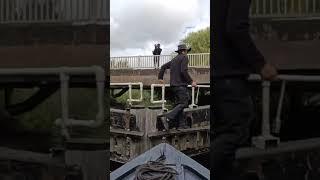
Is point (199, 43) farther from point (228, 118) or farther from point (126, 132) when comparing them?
point (126, 132)

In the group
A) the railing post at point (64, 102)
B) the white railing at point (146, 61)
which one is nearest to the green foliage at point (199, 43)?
the white railing at point (146, 61)

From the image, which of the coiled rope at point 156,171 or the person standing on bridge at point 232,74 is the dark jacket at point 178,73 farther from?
the coiled rope at point 156,171

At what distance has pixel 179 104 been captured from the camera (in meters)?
1.64

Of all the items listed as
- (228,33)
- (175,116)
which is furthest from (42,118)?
(228,33)

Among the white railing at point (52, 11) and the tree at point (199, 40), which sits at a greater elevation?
the white railing at point (52, 11)

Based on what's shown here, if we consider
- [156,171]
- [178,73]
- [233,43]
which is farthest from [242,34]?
[156,171]

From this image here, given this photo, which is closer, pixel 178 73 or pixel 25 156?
pixel 178 73

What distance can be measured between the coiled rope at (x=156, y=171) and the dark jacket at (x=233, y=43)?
355 mm

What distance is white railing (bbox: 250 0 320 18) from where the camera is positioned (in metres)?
1.67

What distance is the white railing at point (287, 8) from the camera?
1.67 m

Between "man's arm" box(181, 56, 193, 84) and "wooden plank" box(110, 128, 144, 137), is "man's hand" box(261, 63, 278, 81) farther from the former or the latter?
"wooden plank" box(110, 128, 144, 137)

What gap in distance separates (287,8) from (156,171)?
72cm

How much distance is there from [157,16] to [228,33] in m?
0.25

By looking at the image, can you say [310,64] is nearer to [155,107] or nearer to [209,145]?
[209,145]
